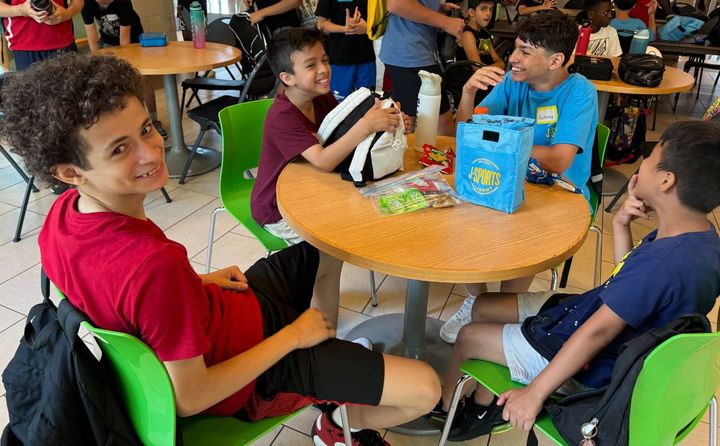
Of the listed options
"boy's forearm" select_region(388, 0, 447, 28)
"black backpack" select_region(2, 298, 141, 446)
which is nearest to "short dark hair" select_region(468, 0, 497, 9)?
"boy's forearm" select_region(388, 0, 447, 28)

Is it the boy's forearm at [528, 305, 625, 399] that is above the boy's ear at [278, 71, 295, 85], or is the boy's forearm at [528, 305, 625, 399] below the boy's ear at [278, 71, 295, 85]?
below

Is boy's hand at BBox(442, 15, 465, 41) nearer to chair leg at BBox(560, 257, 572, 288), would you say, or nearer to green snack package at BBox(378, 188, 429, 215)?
chair leg at BBox(560, 257, 572, 288)

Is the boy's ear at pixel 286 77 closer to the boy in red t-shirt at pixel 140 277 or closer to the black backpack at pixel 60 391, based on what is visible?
the boy in red t-shirt at pixel 140 277

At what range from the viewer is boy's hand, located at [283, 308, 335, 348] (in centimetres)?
114

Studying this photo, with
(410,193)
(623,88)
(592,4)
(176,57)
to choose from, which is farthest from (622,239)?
(592,4)

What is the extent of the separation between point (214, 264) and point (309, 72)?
1162mm

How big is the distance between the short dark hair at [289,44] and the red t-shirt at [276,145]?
11 cm

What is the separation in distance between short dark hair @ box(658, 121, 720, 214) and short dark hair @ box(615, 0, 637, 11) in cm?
378

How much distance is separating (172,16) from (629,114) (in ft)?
15.5

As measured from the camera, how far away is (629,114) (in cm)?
363

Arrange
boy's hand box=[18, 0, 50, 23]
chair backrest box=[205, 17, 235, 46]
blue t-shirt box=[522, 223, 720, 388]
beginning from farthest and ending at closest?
chair backrest box=[205, 17, 235, 46], boy's hand box=[18, 0, 50, 23], blue t-shirt box=[522, 223, 720, 388]

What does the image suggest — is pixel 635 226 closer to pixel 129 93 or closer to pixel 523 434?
pixel 523 434

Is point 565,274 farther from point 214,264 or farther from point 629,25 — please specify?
point 629,25

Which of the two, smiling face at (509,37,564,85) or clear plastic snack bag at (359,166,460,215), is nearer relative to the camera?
clear plastic snack bag at (359,166,460,215)
